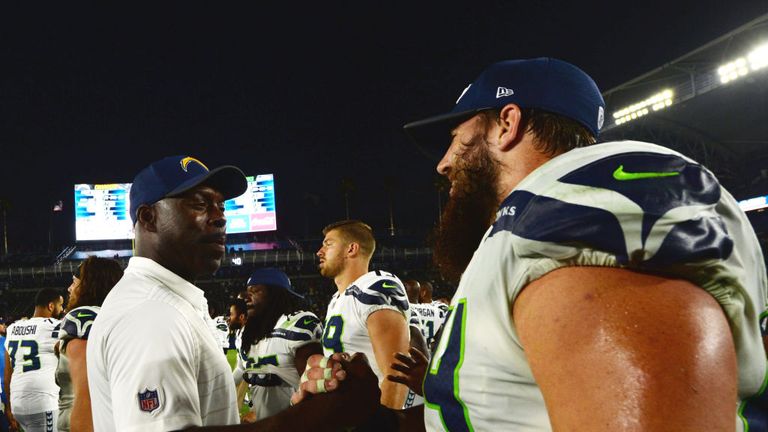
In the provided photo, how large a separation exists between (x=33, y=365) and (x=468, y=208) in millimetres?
7404

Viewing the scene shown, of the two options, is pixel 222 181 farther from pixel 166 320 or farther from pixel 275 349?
pixel 275 349

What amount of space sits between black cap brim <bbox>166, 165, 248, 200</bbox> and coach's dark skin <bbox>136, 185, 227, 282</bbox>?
45mm

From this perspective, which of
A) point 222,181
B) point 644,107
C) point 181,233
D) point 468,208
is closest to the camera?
point 468,208

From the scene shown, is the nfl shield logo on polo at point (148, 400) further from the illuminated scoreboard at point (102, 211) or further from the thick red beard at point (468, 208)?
the illuminated scoreboard at point (102, 211)

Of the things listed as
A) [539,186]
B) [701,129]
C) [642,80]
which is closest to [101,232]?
[642,80]

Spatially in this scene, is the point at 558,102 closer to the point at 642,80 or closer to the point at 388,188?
the point at 642,80

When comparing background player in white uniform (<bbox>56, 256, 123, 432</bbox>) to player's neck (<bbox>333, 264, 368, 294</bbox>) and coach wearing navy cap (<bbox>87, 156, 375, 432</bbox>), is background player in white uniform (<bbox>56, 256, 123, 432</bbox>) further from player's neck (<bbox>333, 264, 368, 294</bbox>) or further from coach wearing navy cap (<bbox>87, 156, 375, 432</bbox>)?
player's neck (<bbox>333, 264, 368, 294</bbox>)

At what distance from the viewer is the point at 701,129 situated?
2586 centimetres

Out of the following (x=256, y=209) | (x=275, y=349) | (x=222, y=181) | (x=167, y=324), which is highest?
(x=256, y=209)

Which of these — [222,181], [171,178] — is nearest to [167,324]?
[171,178]

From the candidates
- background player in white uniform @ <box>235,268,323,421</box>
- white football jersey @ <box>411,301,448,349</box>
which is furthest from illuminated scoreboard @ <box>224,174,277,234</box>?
background player in white uniform @ <box>235,268,323,421</box>

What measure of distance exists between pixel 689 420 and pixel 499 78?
993mm

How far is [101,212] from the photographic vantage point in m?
30.3

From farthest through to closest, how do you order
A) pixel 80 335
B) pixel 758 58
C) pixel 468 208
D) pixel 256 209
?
1. pixel 256 209
2. pixel 758 58
3. pixel 80 335
4. pixel 468 208
